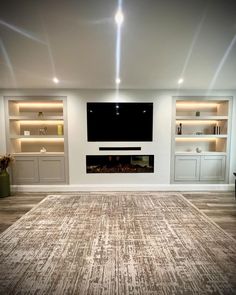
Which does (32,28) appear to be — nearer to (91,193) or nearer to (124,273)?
(124,273)

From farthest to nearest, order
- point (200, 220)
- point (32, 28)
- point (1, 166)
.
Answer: point (1, 166) → point (200, 220) → point (32, 28)

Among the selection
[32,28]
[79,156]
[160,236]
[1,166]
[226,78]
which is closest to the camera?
[32,28]

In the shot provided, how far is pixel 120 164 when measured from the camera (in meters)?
4.99

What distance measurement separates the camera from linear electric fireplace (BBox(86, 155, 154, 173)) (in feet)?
16.2

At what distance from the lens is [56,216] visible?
337cm

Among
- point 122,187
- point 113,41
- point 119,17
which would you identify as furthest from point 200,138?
point 119,17

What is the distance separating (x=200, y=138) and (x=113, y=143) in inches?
92.0

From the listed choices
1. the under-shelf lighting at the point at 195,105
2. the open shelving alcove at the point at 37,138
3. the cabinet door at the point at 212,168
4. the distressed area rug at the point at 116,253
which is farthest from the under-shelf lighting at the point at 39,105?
the cabinet door at the point at 212,168

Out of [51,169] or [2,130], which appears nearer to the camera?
[2,130]

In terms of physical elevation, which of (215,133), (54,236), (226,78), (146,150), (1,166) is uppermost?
(226,78)

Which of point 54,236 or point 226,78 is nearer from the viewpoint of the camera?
point 54,236

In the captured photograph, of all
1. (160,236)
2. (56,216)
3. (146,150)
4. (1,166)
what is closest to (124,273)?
(160,236)

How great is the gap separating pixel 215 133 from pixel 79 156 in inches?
140

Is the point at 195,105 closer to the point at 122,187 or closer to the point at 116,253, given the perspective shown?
the point at 122,187
